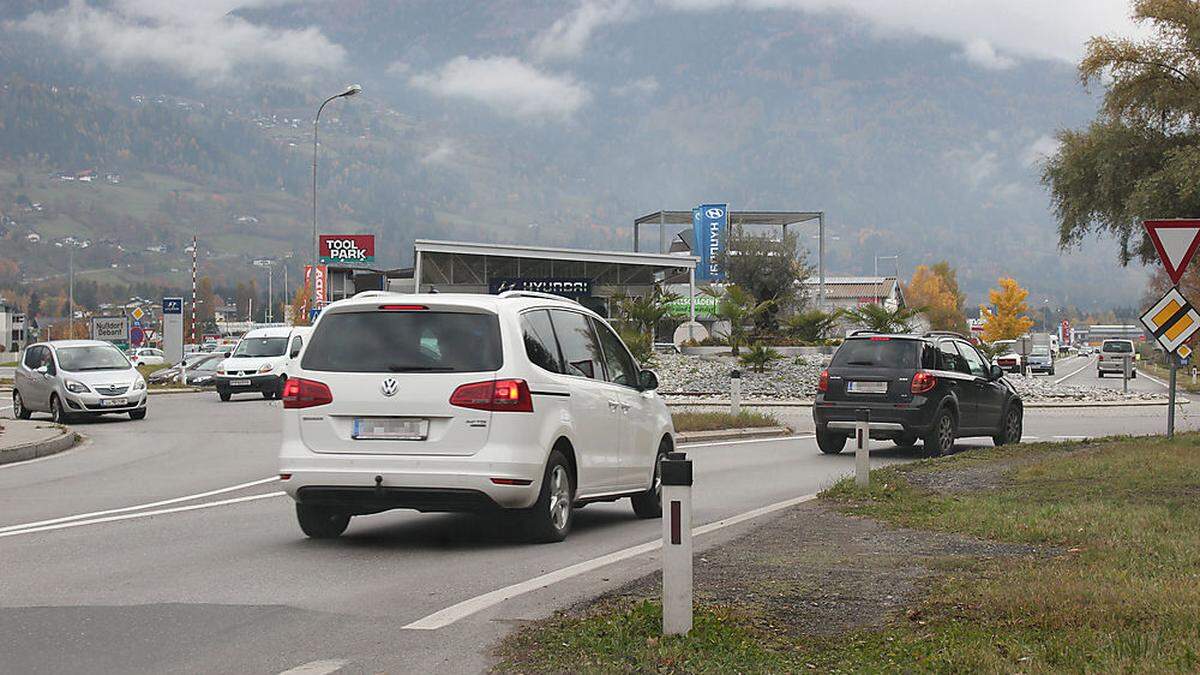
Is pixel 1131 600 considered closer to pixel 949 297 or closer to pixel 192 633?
pixel 192 633

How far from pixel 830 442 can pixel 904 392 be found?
164 cm

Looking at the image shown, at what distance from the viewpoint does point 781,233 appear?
285 ft

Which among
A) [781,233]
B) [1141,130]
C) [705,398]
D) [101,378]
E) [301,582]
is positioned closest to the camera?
[301,582]

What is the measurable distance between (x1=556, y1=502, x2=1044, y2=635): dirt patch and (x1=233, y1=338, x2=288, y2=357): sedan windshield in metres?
29.9

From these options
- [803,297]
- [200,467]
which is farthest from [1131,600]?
[803,297]

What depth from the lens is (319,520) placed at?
11039mm

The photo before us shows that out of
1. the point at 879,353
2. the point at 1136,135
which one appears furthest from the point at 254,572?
the point at 1136,135

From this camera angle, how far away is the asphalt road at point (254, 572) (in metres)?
6.85

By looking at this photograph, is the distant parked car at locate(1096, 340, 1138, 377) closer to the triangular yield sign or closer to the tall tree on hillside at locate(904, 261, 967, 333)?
the triangular yield sign

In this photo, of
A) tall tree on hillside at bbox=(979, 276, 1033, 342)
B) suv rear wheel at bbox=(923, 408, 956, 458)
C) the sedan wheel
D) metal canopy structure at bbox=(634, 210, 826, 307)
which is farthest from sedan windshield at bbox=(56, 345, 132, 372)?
tall tree on hillside at bbox=(979, 276, 1033, 342)

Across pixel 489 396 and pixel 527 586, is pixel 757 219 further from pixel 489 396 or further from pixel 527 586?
pixel 527 586

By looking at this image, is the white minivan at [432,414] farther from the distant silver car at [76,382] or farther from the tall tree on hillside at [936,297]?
the tall tree on hillside at [936,297]

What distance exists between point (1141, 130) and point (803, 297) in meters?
44.0

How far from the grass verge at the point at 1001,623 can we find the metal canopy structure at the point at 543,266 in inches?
2429
